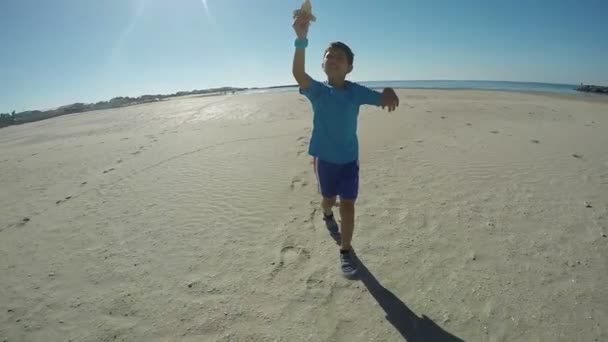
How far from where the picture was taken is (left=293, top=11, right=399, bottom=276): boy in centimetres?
282

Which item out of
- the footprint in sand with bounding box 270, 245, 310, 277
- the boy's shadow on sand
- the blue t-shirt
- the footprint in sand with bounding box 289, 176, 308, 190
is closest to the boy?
the blue t-shirt

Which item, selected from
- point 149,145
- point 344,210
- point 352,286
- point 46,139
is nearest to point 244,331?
point 352,286

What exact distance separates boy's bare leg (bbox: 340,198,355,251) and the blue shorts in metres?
0.07

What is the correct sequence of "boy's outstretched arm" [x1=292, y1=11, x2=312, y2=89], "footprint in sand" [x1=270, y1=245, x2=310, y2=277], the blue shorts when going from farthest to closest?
"footprint in sand" [x1=270, y1=245, x2=310, y2=277]
the blue shorts
"boy's outstretched arm" [x1=292, y1=11, x2=312, y2=89]

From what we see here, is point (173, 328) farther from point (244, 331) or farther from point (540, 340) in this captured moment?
point (540, 340)

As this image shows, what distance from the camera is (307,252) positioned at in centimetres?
359

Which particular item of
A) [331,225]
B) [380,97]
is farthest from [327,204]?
[380,97]

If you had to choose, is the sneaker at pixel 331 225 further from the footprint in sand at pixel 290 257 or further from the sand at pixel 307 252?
the footprint in sand at pixel 290 257

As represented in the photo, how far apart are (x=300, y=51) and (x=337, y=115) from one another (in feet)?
2.23

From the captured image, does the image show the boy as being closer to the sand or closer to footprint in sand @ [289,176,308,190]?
the sand

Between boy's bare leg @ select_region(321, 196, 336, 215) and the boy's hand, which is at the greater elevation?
the boy's hand

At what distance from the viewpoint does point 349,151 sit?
3.01 m

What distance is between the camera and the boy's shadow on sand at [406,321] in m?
2.41

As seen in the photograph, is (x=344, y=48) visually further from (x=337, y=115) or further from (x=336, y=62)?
(x=337, y=115)
